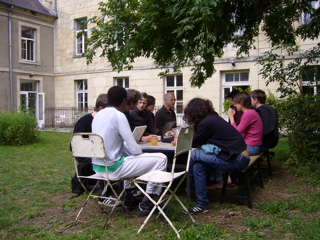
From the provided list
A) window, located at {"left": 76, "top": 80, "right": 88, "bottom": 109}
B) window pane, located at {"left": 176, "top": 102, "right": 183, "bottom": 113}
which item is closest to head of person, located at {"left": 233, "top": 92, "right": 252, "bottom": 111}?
window pane, located at {"left": 176, "top": 102, "right": 183, "bottom": 113}

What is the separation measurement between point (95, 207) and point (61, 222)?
602mm

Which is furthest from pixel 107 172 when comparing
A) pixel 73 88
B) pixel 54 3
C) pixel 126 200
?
pixel 54 3

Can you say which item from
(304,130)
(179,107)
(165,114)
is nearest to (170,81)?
(179,107)

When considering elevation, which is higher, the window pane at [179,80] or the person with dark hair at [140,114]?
the window pane at [179,80]

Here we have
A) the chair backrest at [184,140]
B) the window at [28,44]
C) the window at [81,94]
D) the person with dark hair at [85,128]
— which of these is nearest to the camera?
the chair backrest at [184,140]

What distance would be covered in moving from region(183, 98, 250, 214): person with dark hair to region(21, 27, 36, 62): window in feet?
60.1

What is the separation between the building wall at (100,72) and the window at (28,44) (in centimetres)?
144

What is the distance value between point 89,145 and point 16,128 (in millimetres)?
8316

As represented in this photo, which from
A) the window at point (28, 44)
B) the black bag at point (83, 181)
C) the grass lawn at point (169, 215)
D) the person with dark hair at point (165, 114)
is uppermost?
the window at point (28, 44)

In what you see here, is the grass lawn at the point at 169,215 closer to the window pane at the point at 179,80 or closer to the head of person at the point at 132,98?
the head of person at the point at 132,98

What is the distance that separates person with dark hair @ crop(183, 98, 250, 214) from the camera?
3.95 metres

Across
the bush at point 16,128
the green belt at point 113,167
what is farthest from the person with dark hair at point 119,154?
the bush at point 16,128

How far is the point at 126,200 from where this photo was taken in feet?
13.6

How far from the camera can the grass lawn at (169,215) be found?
3.37 m
